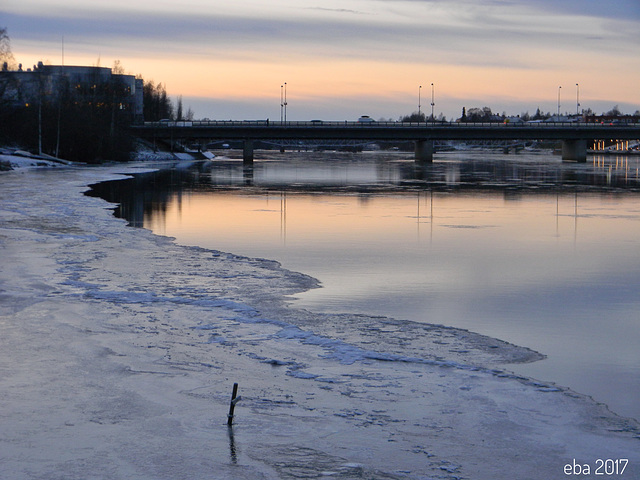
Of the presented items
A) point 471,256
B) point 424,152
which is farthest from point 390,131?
point 471,256

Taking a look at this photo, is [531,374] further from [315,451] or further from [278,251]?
[278,251]

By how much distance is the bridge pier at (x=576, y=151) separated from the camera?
129 m

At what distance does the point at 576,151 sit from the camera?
430 ft

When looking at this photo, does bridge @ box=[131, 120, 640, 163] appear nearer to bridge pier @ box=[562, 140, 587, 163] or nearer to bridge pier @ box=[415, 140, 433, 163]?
bridge pier @ box=[562, 140, 587, 163]

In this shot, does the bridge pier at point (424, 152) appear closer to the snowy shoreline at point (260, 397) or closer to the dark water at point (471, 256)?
the dark water at point (471, 256)

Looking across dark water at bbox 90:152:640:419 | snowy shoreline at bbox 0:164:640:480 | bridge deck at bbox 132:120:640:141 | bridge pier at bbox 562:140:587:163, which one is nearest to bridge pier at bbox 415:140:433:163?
bridge deck at bbox 132:120:640:141

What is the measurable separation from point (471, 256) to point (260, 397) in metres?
13.0

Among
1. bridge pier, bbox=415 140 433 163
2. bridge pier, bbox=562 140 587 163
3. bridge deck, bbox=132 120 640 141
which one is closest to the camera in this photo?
bridge deck, bbox=132 120 640 141

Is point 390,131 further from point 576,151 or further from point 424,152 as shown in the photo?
point 576,151

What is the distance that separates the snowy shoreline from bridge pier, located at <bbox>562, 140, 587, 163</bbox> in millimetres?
120241

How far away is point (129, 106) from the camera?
15725cm

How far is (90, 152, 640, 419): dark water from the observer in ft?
42.5

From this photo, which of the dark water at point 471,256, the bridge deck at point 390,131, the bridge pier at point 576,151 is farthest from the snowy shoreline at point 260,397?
the bridge pier at point 576,151

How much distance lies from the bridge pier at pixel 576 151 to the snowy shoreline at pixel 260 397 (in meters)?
120
